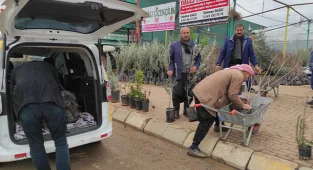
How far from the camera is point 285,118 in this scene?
5.64 meters

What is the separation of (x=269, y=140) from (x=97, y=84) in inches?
113

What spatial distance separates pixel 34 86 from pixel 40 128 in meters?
0.46

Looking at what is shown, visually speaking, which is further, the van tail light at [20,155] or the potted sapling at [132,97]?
the potted sapling at [132,97]

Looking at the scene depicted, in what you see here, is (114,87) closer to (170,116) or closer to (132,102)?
(132,102)

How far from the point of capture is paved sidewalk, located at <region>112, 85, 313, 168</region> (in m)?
3.94

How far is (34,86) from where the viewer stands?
9.21 feet

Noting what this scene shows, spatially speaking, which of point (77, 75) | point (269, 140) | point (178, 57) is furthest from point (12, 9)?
point (269, 140)

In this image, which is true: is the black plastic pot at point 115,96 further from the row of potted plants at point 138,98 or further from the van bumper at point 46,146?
the van bumper at point 46,146

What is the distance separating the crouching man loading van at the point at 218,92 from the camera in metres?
3.65

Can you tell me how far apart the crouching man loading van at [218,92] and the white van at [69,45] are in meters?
1.35

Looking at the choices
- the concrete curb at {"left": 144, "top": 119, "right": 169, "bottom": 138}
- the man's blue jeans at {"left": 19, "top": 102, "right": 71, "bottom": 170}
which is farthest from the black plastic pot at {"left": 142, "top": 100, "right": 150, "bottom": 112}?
the man's blue jeans at {"left": 19, "top": 102, "right": 71, "bottom": 170}

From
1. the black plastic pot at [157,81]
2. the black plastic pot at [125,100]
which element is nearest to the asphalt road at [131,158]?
the black plastic pot at [125,100]

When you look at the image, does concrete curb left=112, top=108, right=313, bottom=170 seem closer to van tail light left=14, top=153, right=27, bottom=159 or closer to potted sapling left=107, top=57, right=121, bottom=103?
potted sapling left=107, top=57, right=121, bottom=103

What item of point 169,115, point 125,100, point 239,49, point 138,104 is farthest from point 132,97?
point 239,49
